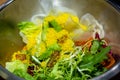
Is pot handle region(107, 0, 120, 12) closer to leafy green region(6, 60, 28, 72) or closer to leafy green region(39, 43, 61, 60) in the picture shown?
leafy green region(39, 43, 61, 60)

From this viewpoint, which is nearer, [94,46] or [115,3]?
[94,46]

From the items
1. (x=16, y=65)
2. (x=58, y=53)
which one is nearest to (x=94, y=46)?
(x=58, y=53)

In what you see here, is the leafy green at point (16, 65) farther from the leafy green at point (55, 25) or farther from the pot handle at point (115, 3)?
the pot handle at point (115, 3)

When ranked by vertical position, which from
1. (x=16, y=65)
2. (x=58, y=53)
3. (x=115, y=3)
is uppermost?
(x=115, y=3)

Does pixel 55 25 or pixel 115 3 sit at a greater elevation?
pixel 115 3

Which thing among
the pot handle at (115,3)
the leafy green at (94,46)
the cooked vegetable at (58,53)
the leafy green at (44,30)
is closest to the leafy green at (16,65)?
the cooked vegetable at (58,53)

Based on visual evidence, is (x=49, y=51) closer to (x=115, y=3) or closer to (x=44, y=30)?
(x=44, y=30)
